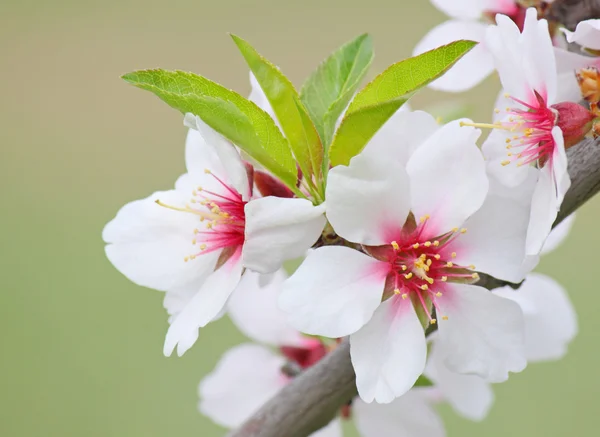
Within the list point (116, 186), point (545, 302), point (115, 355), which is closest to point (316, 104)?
point (545, 302)

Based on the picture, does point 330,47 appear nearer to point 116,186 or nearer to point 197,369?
point 116,186

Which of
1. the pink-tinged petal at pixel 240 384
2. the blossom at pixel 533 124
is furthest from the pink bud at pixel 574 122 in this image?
the pink-tinged petal at pixel 240 384

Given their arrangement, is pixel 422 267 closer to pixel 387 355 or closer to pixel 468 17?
pixel 387 355

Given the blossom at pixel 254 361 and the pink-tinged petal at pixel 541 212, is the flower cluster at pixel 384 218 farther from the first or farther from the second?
the blossom at pixel 254 361

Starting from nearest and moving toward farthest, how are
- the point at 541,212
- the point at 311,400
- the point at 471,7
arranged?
the point at 541,212 → the point at 311,400 → the point at 471,7

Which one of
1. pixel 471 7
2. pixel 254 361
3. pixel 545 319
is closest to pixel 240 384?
pixel 254 361
